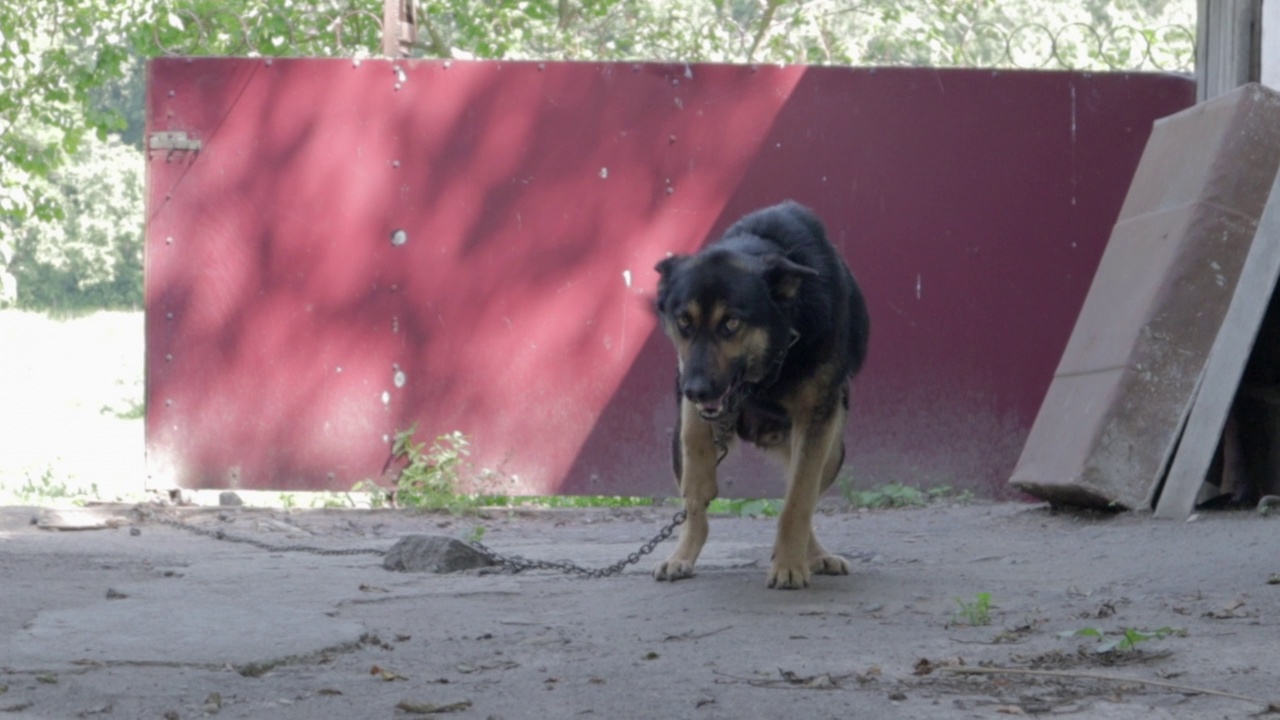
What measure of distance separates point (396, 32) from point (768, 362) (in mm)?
4861

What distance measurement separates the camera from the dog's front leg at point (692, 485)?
5418mm

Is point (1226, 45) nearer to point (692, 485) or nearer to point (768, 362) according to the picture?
point (768, 362)

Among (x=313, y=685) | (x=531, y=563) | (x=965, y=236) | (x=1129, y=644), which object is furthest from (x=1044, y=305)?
(x=313, y=685)

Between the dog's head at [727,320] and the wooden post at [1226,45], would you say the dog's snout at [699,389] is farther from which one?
the wooden post at [1226,45]

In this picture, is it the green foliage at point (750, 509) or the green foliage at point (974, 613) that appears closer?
the green foliage at point (974, 613)

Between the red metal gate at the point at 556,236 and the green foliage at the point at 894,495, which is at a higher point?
the red metal gate at the point at 556,236

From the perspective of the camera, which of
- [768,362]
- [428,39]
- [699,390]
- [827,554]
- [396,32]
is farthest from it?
[428,39]

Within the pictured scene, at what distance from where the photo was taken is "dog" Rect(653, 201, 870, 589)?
16.3 feet

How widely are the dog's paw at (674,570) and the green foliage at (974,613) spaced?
1.23m

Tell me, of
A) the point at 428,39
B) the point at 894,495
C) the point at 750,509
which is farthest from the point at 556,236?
the point at 428,39

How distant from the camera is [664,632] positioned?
4371 mm

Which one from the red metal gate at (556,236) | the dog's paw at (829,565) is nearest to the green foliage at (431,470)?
the red metal gate at (556,236)

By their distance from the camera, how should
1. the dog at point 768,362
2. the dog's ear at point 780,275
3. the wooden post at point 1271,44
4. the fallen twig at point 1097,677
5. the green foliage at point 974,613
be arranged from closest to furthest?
the fallen twig at point 1097,677, the green foliage at point 974,613, the dog at point 768,362, the dog's ear at point 780,275, the wooden post at point 1271,44

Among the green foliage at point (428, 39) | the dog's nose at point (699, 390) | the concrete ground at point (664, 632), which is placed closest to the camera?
the concrete ground at point (664, 632)
